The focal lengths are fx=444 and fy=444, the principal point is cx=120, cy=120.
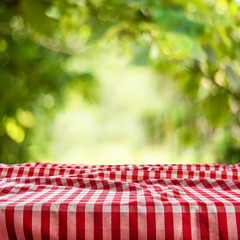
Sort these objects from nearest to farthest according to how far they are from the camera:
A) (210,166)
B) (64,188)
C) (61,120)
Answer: (64,188) < (210,166) < (61,120)

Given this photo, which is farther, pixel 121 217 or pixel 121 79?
pixel 121 79

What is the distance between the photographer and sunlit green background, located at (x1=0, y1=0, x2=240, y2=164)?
745mm

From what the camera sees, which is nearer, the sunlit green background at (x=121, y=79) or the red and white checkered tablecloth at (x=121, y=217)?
the red and white checkered tablecloth at (x=121, y=217)

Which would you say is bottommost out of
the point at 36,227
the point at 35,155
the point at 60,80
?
the point at 35,155

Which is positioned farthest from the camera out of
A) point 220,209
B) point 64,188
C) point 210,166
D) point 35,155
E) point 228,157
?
point 35,155

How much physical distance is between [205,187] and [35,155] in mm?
1403

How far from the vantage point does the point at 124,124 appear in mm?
2992

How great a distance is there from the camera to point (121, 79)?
126 inches

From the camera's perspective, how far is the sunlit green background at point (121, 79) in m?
0.74

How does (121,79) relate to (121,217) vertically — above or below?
above

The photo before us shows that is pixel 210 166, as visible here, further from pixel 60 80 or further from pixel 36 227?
pixel 60 80

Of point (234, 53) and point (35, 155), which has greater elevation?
point (234, 53)

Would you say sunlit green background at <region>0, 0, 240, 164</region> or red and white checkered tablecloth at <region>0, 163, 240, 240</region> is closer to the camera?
red and white checkered tablecloth at <region>0, 163, 240, 240</region>

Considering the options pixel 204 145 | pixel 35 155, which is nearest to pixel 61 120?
pixel 35 155
